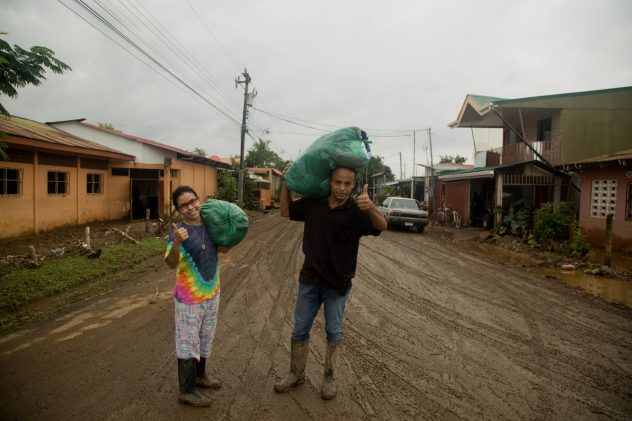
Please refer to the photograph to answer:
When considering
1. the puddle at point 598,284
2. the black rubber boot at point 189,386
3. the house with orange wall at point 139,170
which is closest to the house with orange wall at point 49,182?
the house with orange wall at point 139,170

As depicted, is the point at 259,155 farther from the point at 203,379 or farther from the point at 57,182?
the point at 203,379

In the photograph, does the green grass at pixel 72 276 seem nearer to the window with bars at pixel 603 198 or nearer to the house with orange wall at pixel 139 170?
the house with orange wall at pixel 139 170

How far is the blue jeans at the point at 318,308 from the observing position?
2.90m

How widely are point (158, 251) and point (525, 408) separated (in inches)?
342

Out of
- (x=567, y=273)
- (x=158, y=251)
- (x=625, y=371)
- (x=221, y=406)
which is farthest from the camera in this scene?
(x=158, y=251)

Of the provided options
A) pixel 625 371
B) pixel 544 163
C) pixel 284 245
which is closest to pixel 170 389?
pixel 625 371

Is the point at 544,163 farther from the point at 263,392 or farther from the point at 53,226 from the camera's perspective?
the point at 53,226

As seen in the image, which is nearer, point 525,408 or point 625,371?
point 525,408

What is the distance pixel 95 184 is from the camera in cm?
1506

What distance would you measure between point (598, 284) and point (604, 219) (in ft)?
20.3

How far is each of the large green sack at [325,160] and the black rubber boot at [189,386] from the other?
5.16 ft

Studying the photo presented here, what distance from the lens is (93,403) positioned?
9.16 ft

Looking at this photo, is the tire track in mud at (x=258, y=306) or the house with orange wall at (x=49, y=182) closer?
the tire track in mud at (x=258, y=306)

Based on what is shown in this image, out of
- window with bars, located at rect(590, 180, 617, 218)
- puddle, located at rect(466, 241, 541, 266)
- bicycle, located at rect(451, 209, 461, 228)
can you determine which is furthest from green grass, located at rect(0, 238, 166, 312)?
bicycle, located at rect(451, 209, 461, 228)
